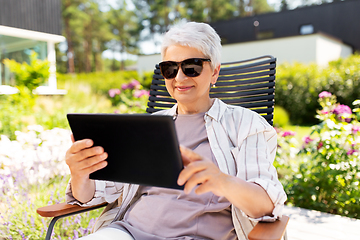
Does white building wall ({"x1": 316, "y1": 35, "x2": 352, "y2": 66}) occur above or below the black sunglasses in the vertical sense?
above

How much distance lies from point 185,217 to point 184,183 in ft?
1.46

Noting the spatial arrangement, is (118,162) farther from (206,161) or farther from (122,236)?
(122,236)

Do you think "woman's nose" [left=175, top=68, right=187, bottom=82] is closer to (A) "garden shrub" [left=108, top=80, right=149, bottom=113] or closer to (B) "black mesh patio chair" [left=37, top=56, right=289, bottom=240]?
(B) "black mesh patio chair" [left=37, top=56, right=289, bottom=240]

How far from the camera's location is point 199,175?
98 centimetres

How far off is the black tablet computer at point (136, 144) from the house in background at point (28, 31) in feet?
33.0

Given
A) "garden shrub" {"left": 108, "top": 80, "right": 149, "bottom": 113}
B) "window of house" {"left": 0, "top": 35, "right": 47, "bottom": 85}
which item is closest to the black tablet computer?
"garden shrub" {"left": 108, "top": 80, "right": 149, "bottom": 113}

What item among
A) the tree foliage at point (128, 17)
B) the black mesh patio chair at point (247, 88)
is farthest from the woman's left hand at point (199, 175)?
the tree foliage at point (128, 17)

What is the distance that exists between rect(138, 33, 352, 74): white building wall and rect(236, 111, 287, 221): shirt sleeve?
12.2m

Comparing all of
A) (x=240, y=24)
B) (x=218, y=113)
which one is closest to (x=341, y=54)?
(x=240, y=24)

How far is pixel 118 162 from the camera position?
1.12 metres

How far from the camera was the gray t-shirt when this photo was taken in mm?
1356

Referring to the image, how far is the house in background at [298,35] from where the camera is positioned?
13.3m

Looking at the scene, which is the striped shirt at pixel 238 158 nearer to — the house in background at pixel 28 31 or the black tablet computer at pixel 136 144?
the black tablet computer at pixel 136 144

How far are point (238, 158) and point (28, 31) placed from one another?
12.1 metres
